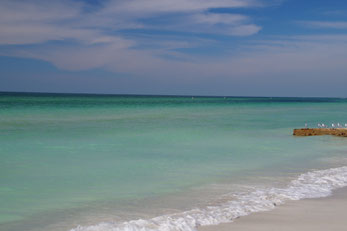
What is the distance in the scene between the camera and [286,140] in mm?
17484

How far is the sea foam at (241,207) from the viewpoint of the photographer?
5.38 metres

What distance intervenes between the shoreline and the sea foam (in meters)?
0.19

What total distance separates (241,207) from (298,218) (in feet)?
3.32

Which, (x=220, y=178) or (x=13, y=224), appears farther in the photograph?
(x=220, y=178)

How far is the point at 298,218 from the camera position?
5.66 metres

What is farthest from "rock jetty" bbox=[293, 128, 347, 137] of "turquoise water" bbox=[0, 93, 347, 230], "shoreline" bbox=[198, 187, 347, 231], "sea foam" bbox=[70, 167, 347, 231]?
"shoreline" bbox=[198, 187, 347, 231]

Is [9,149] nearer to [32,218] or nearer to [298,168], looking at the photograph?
[32,218]

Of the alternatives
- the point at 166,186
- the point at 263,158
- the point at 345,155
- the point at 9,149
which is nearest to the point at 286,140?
the point at 345,155

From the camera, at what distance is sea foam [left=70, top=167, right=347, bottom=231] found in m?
5.38

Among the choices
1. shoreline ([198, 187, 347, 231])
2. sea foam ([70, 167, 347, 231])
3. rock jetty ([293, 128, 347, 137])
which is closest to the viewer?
shoreline ([198, 187, 347, 231])

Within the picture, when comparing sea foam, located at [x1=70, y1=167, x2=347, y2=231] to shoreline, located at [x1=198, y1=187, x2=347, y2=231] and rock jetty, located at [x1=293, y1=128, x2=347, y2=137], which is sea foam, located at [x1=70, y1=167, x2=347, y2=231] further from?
rock jetty, located at [x1=293, y1=128, x2=347, y2=137]

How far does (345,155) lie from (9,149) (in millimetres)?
11980

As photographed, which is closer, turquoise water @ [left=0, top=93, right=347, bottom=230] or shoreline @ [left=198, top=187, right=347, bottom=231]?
shoreline @ [left=198, top=187, right=347, bottom=231]

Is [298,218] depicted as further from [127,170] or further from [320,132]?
[320,132]
